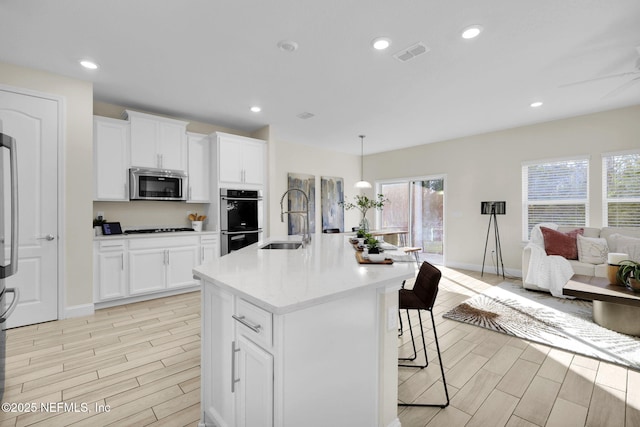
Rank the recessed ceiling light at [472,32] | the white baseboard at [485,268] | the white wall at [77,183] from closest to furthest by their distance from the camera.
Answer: the recessed ceiling light at [472,32] < the white wall at [77,183] < the white baseboard at [485,268]

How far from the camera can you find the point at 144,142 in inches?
157

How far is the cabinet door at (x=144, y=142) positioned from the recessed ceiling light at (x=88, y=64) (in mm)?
883

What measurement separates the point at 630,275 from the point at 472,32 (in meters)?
2.72

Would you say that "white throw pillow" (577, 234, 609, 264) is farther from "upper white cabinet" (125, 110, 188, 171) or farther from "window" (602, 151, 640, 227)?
"upper white cabinet" (125, 110, 188, 171)

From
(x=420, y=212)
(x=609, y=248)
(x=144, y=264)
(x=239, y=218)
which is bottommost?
(x=144, y=264)

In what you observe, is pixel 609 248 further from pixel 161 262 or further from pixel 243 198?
pixel 161 262

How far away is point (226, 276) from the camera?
149 cm

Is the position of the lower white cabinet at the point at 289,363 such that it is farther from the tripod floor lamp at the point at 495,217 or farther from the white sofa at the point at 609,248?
the tripod floor lamp at the point at 495,217

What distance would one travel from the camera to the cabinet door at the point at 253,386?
113cm

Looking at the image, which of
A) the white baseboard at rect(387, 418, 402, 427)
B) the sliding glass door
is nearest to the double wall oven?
the white baseboard at rect(387, 418, 402, 427)

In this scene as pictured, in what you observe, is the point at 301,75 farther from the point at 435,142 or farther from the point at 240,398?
the point at 435,142

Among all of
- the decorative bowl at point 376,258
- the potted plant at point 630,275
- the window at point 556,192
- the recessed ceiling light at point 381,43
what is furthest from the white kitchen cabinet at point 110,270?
the window at point 556,192

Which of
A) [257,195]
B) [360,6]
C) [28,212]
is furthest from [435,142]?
[28,212]

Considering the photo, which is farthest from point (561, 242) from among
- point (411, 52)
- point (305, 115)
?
point (305, 115)
